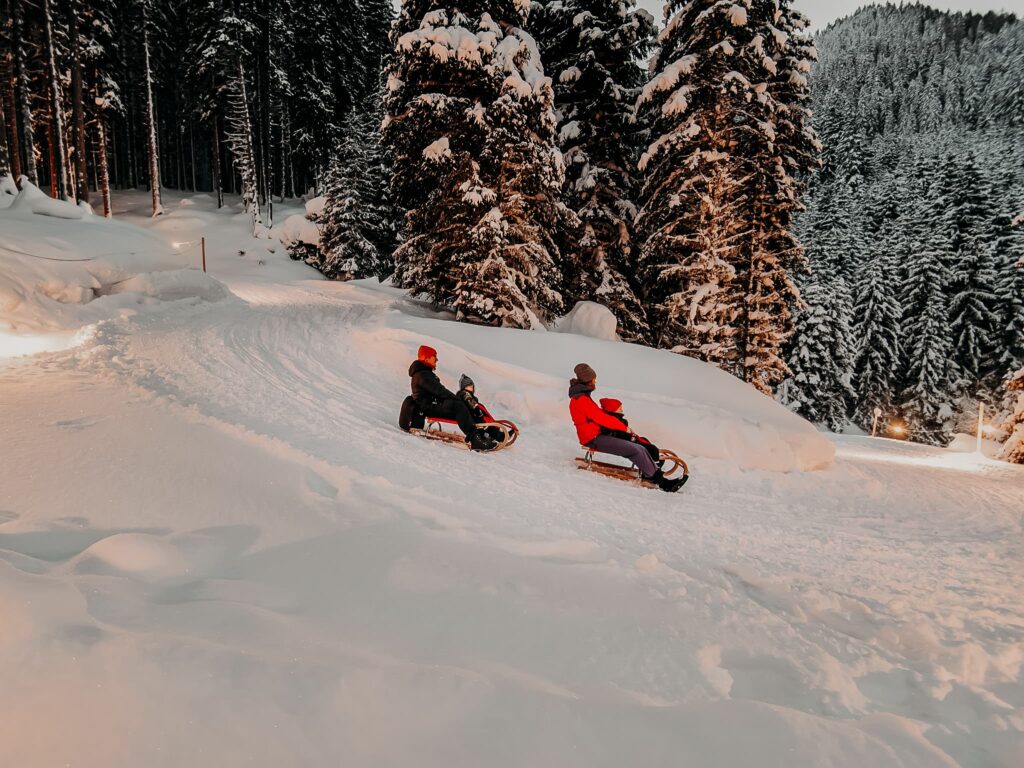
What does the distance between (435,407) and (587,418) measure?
2.28m

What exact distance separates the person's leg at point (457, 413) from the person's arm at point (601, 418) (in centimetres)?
170

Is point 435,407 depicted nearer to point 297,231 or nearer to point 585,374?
point 585,374

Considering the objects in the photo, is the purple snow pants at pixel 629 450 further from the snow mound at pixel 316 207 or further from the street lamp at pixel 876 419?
the street lamp at pixel 876 419

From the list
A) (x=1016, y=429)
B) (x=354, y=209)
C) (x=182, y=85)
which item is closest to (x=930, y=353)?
(x=1016, y=429)

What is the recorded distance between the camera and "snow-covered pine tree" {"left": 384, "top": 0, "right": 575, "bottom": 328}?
11.9 meters

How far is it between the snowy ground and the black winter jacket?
78 cm

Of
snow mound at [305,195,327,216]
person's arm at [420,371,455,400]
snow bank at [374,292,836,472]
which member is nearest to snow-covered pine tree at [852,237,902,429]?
snow bank at [374,292,836,472]

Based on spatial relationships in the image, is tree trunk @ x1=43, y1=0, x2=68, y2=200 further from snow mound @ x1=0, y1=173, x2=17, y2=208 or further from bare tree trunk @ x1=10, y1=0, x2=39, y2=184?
snow mound @ x1=0, y1=173, x2=17, y2=208

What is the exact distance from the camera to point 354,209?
27.6 meters

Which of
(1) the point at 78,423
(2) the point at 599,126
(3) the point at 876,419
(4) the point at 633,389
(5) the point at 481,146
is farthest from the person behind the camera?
(3) the point at 876,419

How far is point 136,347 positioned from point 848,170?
256 feet

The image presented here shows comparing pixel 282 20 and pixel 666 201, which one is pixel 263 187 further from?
pixel 666 201

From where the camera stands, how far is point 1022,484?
9516 mm

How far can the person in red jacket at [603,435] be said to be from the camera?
6727mm
